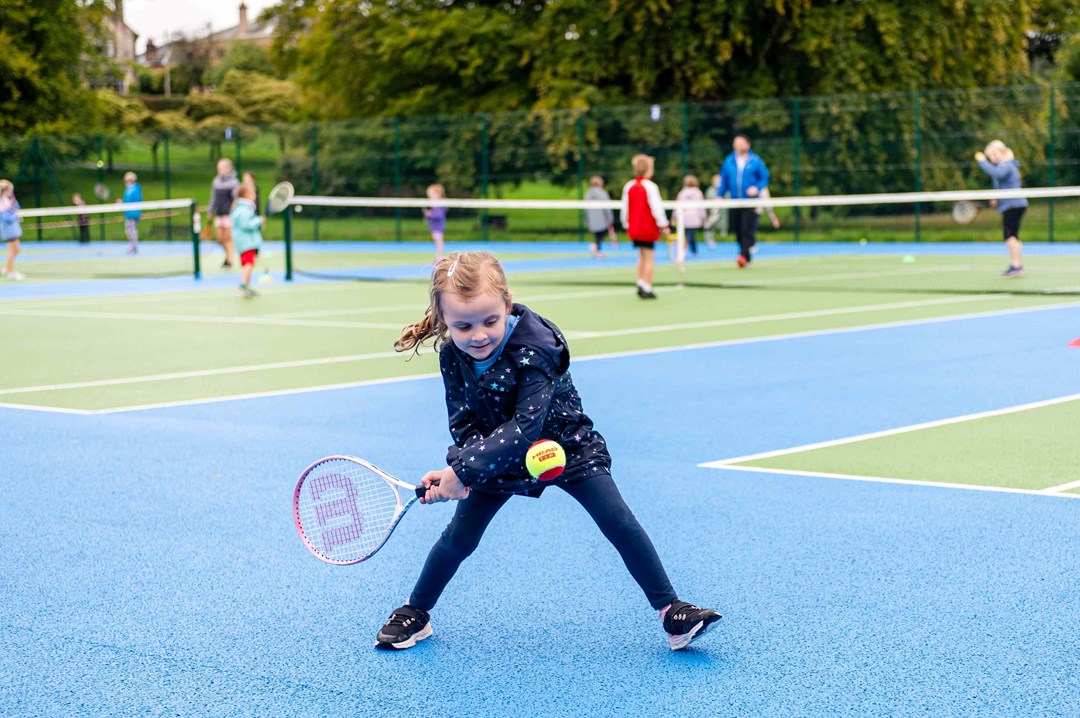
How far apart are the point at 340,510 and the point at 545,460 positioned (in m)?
0.79

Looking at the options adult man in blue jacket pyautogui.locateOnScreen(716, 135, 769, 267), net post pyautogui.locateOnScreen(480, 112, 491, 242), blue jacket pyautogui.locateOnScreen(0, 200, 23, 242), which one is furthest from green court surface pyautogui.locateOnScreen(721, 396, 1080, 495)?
net post pyautogui.locateOnScreen(480, 112, 491, 242)

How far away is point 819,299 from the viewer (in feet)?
50.8

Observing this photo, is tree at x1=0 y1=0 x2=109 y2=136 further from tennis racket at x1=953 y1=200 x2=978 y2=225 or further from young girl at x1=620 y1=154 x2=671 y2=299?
young girl at x1=620 y1=154 x2=671 y2=299

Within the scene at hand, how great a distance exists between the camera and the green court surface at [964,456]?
627 cm

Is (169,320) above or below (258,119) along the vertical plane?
below

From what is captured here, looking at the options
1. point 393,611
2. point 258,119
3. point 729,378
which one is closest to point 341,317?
point 729,378

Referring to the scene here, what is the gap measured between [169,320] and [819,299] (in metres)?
6.76

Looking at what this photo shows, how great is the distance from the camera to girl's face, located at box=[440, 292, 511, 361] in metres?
3.56

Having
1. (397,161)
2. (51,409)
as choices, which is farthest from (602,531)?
(397,161)

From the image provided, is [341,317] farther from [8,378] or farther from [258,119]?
[258,119]

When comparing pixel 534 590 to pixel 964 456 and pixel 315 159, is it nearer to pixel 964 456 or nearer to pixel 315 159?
pixel 964 456

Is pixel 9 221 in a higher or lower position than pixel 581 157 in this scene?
lower

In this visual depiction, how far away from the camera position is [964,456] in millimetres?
6730

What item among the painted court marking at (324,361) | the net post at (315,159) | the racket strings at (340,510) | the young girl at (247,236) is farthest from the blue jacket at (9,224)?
the racket strings at (340,510)
